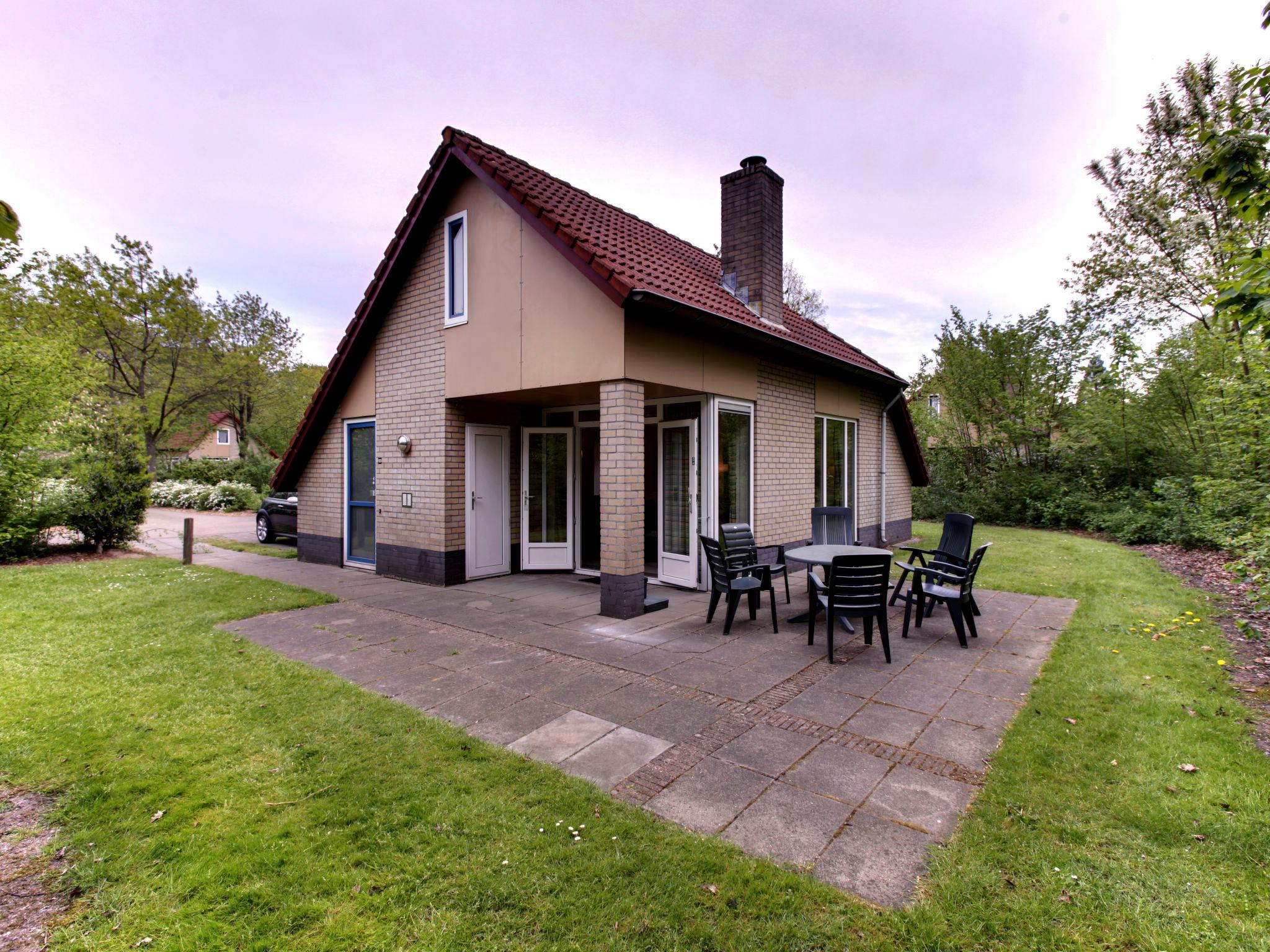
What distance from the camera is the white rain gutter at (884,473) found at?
1330 cm

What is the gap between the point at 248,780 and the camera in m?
3.23

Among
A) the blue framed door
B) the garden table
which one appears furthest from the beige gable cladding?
the garden table

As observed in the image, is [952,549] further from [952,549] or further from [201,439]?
[201,439]

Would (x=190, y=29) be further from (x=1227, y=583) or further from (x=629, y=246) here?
(x=1227, y=583)

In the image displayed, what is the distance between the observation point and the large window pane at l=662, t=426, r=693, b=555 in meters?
8.40

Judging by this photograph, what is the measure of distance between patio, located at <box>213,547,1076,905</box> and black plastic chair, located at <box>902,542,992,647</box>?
0.67 ft

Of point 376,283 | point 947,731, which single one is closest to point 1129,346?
point 947,731

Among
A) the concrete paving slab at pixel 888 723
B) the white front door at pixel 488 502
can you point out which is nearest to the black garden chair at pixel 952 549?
the concrete paving slab at pixel 888 723

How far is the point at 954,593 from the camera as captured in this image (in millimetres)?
5898

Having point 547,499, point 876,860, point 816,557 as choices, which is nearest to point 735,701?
point 876,860

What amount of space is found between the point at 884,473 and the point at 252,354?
28037mm

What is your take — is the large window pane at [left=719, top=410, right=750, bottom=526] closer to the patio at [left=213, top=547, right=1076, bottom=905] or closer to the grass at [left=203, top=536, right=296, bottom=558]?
the patio at [left=213, top=547, right=1076, bottom=905]

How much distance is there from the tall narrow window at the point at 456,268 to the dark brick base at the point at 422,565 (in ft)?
11.4

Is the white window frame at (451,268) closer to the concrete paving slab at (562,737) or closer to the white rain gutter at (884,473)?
the concrete paving slab at (562,737)
